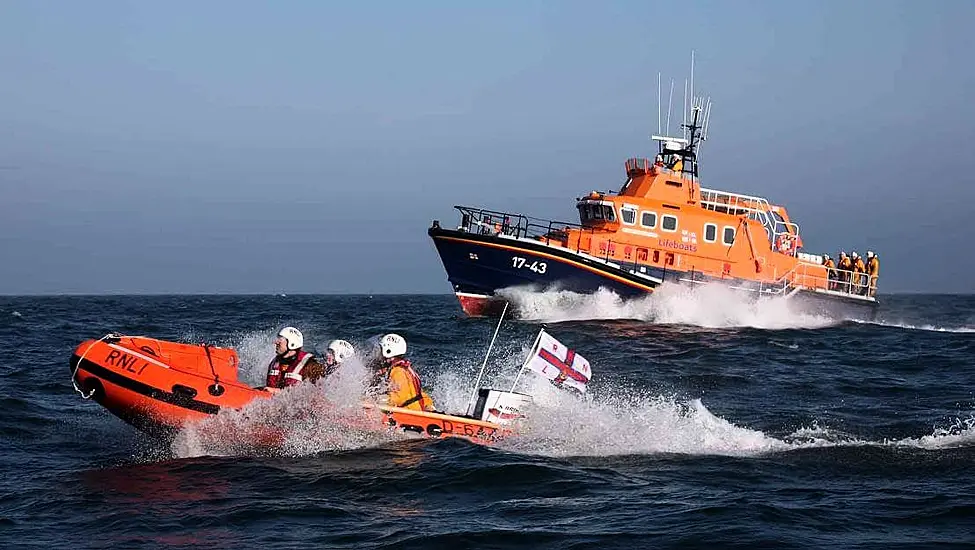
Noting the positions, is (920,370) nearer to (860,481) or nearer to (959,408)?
(959,408)

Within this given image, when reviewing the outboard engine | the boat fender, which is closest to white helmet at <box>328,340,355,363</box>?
the boat fender

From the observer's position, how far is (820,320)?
87.8ft

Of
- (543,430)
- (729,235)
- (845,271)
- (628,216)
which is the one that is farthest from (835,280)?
(543,430)

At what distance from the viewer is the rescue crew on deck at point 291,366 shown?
9797 mm

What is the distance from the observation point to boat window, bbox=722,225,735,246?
83.7 ft

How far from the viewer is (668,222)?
82.0 feet

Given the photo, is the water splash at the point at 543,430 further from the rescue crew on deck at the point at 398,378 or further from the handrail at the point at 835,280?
the handrail at the point at 835,280

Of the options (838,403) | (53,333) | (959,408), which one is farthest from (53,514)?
(53,333)

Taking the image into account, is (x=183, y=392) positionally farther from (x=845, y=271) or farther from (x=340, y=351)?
(x=845, y=271)

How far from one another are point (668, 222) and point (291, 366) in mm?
16643

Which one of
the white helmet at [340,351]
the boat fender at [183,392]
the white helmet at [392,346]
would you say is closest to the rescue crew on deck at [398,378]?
the white helmet at [392,346]

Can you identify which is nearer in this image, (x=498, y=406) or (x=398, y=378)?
(x=398, y=378)

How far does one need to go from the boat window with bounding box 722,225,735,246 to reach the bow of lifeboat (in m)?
18.1

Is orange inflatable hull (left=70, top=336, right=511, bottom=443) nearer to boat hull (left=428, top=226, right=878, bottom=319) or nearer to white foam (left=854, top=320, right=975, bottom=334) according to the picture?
boat hull (left=428, top=226, right=878, bottom=319)
